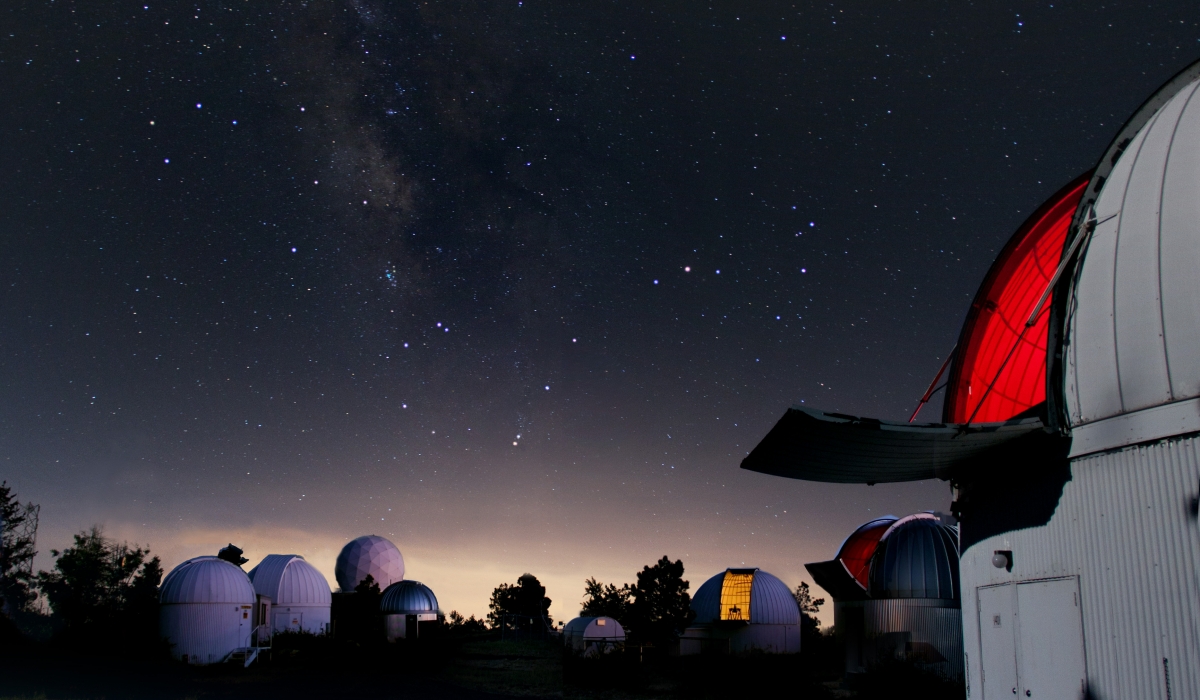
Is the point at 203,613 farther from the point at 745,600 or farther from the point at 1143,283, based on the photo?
the point at 1143,283

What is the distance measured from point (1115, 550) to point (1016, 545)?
1380 mm

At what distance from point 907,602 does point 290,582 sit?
2782 centimetres

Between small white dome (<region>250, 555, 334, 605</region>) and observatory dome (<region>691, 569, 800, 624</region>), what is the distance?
1798 cm

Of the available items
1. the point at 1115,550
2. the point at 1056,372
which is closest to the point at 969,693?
the point at 1115,550

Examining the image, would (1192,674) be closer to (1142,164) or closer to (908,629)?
(1142,164)

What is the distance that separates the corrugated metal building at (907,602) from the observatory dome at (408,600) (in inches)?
999

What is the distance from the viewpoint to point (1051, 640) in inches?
275

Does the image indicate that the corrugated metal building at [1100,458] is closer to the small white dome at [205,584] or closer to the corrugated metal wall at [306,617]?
the small white dome at [205,584]

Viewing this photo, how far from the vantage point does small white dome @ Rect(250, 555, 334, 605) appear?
Result: 117ft

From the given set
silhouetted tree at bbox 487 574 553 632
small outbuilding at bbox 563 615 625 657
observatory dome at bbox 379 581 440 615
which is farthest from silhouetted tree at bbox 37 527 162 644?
silhouetted tree at bbox 487 574 553 632

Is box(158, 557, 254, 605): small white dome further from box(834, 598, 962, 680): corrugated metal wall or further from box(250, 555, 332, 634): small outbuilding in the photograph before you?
box(834, 598, 962, 680): corrugated metal wall

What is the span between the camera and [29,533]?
4553cm

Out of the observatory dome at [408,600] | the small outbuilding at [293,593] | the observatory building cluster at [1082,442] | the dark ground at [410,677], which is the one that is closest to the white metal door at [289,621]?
the small outbuilding at [293,593]

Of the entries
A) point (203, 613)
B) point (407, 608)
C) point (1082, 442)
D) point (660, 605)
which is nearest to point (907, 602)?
point (1082, 442)
